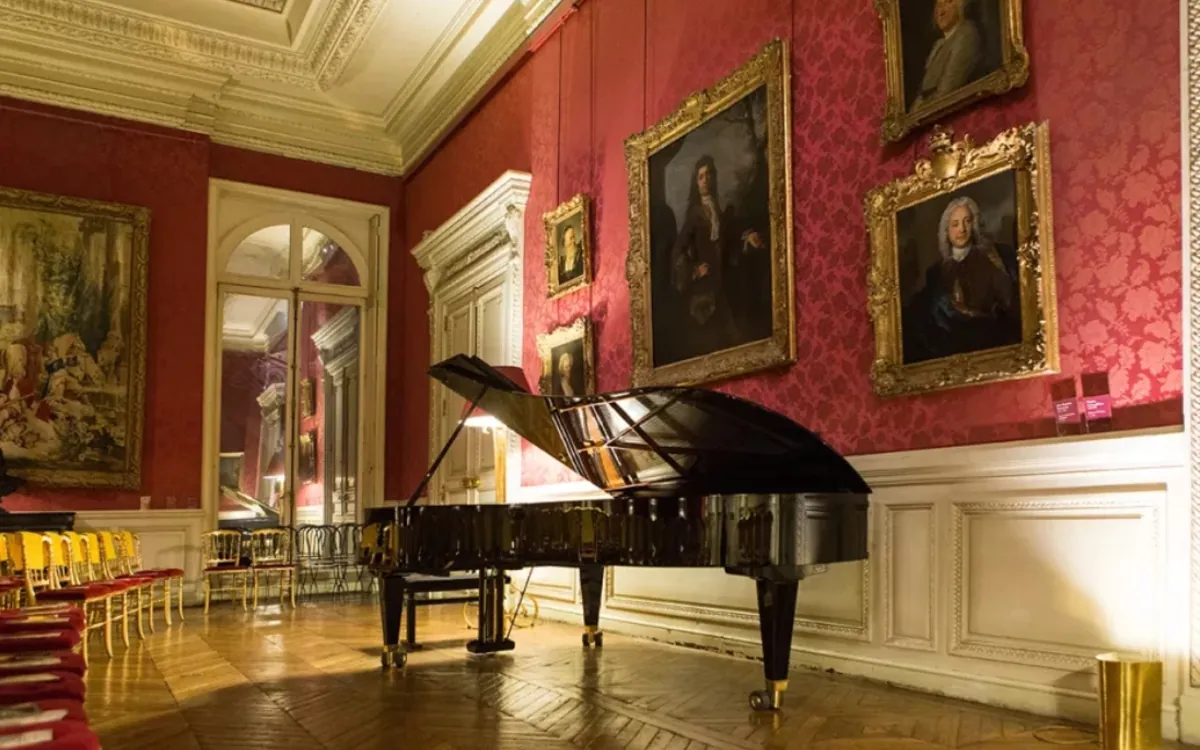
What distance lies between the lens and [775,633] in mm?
3336

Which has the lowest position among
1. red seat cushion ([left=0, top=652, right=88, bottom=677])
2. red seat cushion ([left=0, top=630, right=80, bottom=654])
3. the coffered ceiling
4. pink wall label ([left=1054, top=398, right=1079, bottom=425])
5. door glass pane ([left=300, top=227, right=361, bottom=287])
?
red seat cushion ([left=0, top=630, right=80, bottom=654])

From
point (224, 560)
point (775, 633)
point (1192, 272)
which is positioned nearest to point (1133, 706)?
point (775, 633)

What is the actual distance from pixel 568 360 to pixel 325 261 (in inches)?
169

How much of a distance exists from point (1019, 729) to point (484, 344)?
5428 millimetres

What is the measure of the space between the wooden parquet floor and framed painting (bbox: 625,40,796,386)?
1.56 m

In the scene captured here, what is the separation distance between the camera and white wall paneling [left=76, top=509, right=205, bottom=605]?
805cm

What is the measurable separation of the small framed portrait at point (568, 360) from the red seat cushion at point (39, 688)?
13.6 ft

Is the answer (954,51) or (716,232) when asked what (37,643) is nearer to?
(716,232)

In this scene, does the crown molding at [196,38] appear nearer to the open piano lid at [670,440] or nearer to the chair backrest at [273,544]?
the chair backrest at [273,544]

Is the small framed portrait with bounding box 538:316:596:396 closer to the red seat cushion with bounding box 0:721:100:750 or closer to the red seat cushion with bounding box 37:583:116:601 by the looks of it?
the red seat cushion with bounding box 37:583:116:601

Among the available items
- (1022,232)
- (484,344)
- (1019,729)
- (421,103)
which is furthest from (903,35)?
(421,103)

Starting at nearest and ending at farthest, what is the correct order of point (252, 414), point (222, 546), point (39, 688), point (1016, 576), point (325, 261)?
1. point (39, 688)
2. point (1016, 576)
3. point (222, 546)
4. point (252, 414)
5. point (325, 261)

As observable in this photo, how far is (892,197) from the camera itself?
4.04 metres

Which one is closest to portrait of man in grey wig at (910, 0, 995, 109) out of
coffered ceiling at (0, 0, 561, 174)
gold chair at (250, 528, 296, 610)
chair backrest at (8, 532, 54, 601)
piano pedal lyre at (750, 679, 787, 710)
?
piano pedal lyre at (750, 679, 787, 710)
